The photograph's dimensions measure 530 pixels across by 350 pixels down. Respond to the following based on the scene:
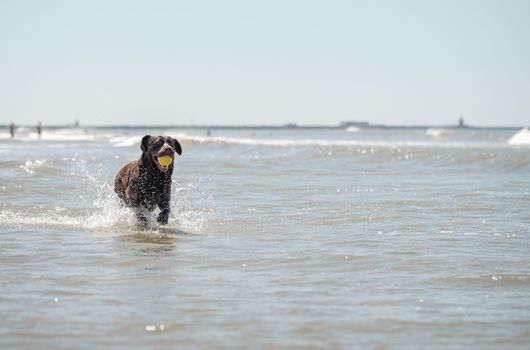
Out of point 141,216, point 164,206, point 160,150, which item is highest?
point 160,150

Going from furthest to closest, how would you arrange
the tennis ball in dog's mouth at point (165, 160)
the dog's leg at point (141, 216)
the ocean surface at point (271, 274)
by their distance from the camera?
the dog's leg at point (141, 216)
the tennis ball in dog's mouth at point (165, 160)
the ocean surface at point (271, 274)

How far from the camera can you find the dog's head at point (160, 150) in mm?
10180

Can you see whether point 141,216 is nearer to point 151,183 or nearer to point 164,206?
point 164,206

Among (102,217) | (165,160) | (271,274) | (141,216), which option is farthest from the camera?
(102,217)

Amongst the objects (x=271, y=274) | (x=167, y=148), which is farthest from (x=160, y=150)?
(x=271, y=274)

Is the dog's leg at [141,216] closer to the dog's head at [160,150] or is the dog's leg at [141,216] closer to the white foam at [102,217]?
the white foam at [102,217]

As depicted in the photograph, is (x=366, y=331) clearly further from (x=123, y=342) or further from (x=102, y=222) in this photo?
(x=102, y=222)

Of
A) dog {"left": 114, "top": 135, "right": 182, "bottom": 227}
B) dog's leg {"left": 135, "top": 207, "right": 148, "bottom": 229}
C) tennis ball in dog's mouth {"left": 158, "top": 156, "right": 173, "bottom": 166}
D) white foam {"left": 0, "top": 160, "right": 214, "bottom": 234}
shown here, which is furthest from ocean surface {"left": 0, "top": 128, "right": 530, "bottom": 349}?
tennis ball in dog's mouth {"left": 158, "top": 156, "right": 173, "bottom": 166}

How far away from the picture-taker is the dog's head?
1018 centimetres

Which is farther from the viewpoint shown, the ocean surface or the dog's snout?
the dog's snout

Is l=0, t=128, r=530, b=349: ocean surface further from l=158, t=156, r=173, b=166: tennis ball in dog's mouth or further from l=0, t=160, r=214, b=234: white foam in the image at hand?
l=158, t=156, r=173, b=166: tennis ball in dog's mouth

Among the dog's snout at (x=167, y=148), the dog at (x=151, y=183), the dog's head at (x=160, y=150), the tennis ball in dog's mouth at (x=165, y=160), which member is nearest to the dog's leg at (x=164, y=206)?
the dog at (x=151, y=183)

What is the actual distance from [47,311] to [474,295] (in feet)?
10.2

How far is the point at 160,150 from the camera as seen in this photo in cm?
1023
